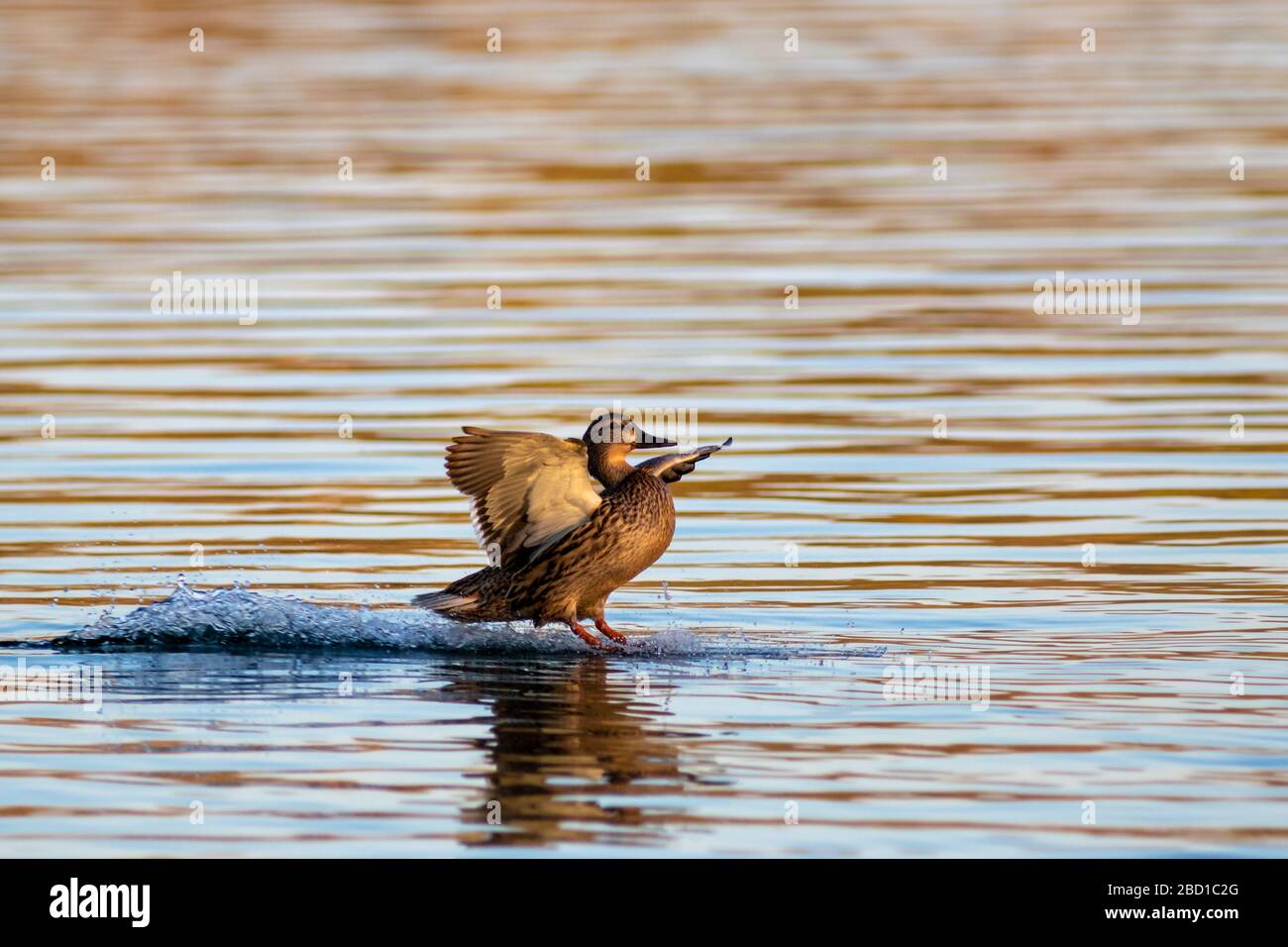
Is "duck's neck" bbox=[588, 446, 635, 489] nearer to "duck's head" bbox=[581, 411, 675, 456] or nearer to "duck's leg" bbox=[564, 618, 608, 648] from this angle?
"duck's head" bbox=[581, 411, 675, 456]

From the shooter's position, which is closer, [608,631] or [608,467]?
[608,467]

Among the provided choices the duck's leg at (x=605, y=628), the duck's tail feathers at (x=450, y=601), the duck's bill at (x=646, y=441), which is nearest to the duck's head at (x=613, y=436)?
the duck's bill at (x=646, y=441)

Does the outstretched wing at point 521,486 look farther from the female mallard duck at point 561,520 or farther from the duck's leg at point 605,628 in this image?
the duck's leg at point 605,628

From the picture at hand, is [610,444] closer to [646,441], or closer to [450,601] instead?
[646,441]

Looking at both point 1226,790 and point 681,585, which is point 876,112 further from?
point 1226,790

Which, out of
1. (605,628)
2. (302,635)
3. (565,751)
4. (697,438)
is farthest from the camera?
(697,438)

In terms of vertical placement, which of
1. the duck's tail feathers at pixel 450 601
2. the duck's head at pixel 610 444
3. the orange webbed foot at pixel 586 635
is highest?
the duck's head at pixel 610 444

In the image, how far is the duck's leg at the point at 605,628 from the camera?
10594 mm

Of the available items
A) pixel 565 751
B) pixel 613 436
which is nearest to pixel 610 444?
pixel 613 436

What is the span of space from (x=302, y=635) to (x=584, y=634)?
3.99 feet

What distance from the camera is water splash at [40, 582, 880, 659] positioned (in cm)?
1038

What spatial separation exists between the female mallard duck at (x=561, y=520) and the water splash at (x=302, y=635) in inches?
5.5

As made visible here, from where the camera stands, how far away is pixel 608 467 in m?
10.6

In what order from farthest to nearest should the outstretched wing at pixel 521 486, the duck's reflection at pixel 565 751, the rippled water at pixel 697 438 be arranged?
the outstretched wing at pixel 521 486
the rippled water at pixel 697 438
the duck's reflection at pixel 565 751
